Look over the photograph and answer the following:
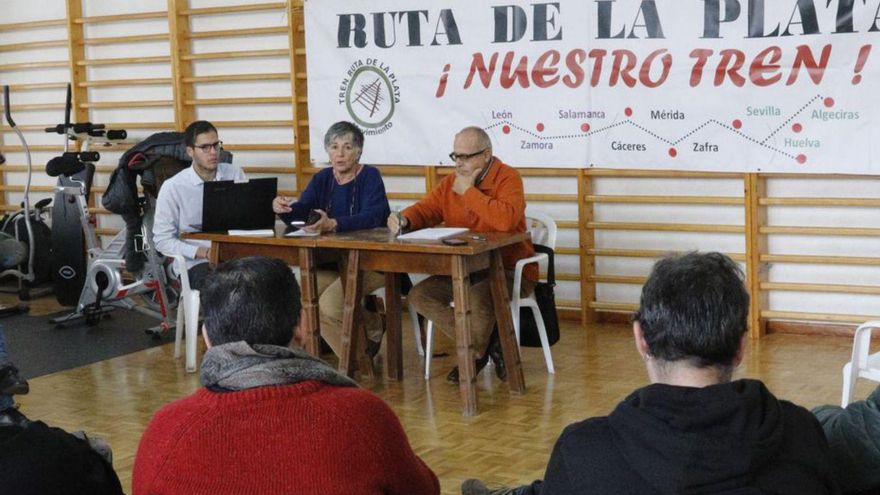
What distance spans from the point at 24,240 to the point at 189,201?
102 inches

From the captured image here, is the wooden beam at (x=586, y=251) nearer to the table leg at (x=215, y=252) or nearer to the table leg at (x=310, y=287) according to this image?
the table leg at (x=310, y=287)

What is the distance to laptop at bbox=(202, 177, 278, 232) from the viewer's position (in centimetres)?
551

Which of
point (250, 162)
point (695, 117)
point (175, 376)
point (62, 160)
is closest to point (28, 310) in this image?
point (62, 160)

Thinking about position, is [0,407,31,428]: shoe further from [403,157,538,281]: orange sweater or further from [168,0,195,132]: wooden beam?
[168,0,195,132]: wooden beam

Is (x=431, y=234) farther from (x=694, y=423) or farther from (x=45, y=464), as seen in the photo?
(x=694, y=423)

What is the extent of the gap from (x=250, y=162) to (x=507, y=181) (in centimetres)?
297

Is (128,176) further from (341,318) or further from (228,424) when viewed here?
(228,424)

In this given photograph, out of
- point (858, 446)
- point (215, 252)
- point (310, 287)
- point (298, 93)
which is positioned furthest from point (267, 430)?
point (298, 93)

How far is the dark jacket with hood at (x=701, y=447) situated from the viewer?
1.73 m

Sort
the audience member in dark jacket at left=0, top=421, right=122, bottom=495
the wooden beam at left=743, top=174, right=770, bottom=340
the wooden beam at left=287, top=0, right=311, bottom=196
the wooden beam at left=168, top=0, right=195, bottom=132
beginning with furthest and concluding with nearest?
the wooden beam at left=168, top=0, right=195, bottom=132, the wooden beam at left=287, top=0, right=311, bottom=196, the wooden beam at left=743, top=174, right=770, bottom=340, the audience member in dark jacket at left=0, top=421, right=122, bottom=495

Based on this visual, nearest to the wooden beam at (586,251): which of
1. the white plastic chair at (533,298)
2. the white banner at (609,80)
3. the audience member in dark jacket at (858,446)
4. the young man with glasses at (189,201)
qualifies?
the white banner at (609,80)

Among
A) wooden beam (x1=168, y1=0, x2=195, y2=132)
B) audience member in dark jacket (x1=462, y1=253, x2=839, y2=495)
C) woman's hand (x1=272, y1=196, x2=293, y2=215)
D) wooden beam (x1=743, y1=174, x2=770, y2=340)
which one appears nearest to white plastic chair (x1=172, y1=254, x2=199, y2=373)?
woman's hand (x1=272, y1=196, x2=293, y2=215)

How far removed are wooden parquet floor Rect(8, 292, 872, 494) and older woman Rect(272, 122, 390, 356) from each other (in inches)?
12.5

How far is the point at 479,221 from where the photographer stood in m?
5.28
